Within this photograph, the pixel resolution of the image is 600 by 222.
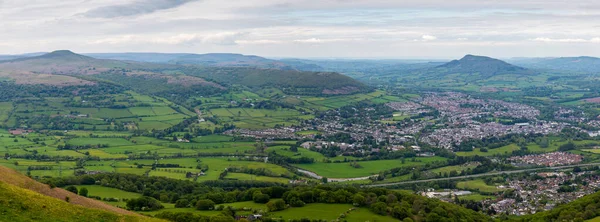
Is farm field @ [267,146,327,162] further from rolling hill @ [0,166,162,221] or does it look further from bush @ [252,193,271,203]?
rolling hill @ [0,166,162,221]

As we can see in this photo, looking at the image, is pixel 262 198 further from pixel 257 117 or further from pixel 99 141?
pixel 257 117

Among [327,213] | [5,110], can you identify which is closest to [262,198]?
[327,213]

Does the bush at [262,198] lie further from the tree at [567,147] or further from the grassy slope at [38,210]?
the tree at [567,147]

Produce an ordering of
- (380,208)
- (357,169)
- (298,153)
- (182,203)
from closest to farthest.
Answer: (380,208) → (182,203) → (357,169) → (298,153)

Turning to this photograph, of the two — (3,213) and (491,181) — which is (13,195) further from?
(491,181)

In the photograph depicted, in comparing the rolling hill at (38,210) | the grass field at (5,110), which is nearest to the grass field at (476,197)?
the rolling hill at (38,210)

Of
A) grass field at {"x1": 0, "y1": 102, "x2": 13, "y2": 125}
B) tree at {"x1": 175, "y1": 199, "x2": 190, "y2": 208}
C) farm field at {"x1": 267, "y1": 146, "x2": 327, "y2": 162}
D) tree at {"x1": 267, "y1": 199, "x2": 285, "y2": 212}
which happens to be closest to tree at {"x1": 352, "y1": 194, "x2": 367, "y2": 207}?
tree at {"x1": 267, "y1": 199, "x2": 285, "y2": 212}

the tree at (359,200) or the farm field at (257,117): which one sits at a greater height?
the tree at (359,200)
